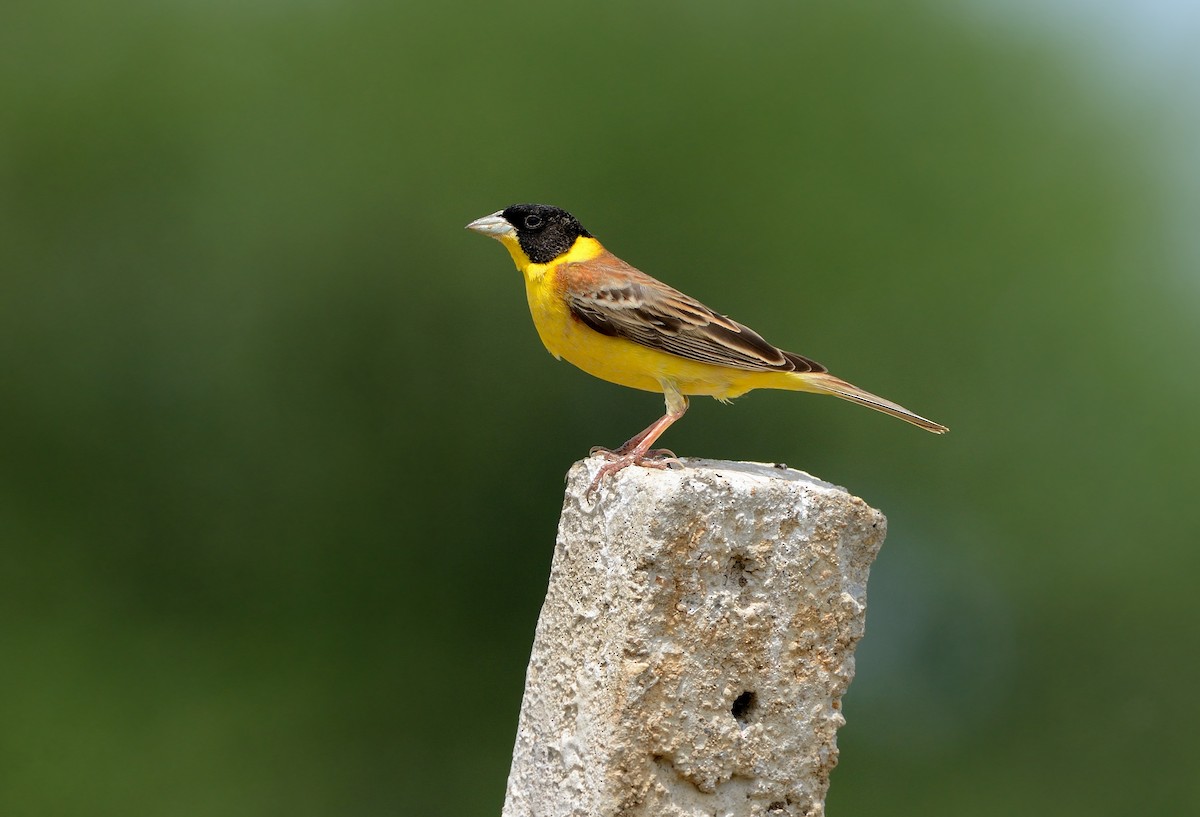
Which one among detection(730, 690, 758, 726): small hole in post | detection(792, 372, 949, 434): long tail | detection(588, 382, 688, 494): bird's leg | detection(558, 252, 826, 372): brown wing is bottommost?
detection(730, 690, 758, 726): small hole in post

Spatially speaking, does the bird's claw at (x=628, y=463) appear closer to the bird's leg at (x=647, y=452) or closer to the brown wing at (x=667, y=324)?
the bird's leg at (x=647, y=452)

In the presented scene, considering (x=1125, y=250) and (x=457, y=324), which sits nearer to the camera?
(x=457, y=324)

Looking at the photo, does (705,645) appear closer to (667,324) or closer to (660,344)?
(660,344)

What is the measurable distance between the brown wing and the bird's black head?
36 cm

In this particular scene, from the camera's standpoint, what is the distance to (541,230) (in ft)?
24.8

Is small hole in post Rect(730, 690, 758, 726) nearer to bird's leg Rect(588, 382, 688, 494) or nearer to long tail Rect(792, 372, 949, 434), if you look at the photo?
bird's leg Rect(588, 382, 688, 494)

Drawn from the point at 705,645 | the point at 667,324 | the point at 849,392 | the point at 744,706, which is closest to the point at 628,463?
the point at 705,645

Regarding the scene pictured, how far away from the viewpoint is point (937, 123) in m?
20.3

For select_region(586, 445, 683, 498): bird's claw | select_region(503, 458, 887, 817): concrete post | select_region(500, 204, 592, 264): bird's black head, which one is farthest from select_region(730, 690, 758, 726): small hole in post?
select_region(500, 204, 592, 264): bird's black head

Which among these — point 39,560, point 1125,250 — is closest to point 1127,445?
point 1125,250

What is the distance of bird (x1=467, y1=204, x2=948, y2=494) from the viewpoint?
679cm

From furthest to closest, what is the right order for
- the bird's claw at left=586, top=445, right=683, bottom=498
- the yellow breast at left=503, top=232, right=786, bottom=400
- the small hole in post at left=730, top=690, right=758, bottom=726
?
the yellow breast at left=503, top=232, right=786, bottom=400 → the bird's claw at left=586, top=445, right=683, bottom=498 → the small hole in post at left=730, top=690, right=758, bottom=726

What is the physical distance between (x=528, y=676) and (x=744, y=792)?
1.02 meters

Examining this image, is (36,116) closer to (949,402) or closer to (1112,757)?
(949,402)
